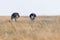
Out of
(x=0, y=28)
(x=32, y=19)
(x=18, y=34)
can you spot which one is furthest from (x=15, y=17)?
(x=18, y=34)

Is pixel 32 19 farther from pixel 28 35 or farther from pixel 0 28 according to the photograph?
pixel 28 35

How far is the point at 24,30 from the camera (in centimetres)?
1414

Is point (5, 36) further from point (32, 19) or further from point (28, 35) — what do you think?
point (32, 19)

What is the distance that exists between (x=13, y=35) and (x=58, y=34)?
2.21 meters

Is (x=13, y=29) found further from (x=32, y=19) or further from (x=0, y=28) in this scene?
(x=32, y=19)

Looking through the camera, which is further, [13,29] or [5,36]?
[13,29]

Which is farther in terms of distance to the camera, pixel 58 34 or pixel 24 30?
pixel 24 30

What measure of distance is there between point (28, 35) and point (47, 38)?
1.04m

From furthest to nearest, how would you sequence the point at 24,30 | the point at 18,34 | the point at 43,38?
1. the point at 24,30
2. the point at 18,34
3. the point at 43,38

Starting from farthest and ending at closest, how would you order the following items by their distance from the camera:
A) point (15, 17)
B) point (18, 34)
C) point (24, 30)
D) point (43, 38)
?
point (15, 17) < point (24, 30) < point (18, 34) < point (43, 38)

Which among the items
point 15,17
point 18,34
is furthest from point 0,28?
point 15,17

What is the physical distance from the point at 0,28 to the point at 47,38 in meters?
3.73

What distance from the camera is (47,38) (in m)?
12.2

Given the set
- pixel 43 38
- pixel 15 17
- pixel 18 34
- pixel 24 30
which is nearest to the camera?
pixel 43 38
